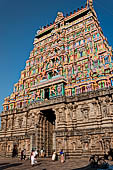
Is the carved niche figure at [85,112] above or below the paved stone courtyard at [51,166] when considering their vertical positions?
above

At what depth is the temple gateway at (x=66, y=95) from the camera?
2698 centimetres

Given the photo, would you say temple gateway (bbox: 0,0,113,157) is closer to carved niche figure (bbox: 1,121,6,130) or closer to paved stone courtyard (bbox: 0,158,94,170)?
carved niche figure (bbox: 1,121,6,130)

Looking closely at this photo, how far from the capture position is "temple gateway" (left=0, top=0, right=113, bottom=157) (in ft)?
88.5

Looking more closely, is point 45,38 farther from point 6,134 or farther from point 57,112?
point 6,134

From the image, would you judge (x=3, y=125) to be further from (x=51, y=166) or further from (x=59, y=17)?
(x=59, y=17)

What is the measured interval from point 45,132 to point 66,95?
29.7ft

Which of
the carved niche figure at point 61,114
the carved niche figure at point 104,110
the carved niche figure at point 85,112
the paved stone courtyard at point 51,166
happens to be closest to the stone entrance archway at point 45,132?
the carved niche figure at point 61,114

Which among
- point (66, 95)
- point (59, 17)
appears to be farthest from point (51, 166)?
point (59, 17)

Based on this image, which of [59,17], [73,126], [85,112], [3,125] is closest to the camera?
[85,112]

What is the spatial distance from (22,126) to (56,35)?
2475cm

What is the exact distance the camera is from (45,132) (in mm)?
34094

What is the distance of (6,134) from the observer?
38.0 m

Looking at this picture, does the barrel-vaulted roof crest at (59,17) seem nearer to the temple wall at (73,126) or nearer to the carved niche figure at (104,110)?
the temple wall at (73,126)

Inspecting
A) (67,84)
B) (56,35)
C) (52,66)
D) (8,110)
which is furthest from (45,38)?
(8,110)
